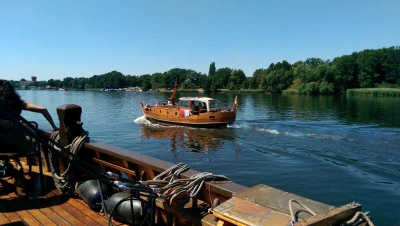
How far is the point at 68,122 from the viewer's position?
4.48 m

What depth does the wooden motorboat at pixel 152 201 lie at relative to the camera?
2.17 meters

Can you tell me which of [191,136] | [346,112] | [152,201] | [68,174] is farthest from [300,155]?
[346,112]

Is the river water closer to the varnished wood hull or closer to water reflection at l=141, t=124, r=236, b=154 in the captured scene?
water reflection at l=141, t=124, r=236, b=154

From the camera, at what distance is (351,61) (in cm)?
10569

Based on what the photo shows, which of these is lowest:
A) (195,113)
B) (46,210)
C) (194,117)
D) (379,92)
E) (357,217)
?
(194,117)

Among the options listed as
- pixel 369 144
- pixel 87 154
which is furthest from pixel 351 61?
pixel 87 154

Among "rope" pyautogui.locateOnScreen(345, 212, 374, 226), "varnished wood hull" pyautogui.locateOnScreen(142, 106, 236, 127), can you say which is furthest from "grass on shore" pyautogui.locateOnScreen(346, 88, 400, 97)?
"rope" pyautogui.locateOnScreen(345, 212, 374, 226)

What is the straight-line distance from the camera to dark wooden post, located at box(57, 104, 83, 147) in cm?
445

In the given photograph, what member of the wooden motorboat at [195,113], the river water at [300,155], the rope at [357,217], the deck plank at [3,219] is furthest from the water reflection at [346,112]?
the deck plank at [3,219]

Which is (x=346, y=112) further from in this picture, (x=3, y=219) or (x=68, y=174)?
(x=3, y=219)

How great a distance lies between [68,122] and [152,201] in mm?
1936

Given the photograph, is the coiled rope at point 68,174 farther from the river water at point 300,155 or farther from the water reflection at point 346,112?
the water reflection at point 346,112

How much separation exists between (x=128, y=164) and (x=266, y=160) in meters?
11.7

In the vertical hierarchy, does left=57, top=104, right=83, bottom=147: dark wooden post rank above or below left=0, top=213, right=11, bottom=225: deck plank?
above
